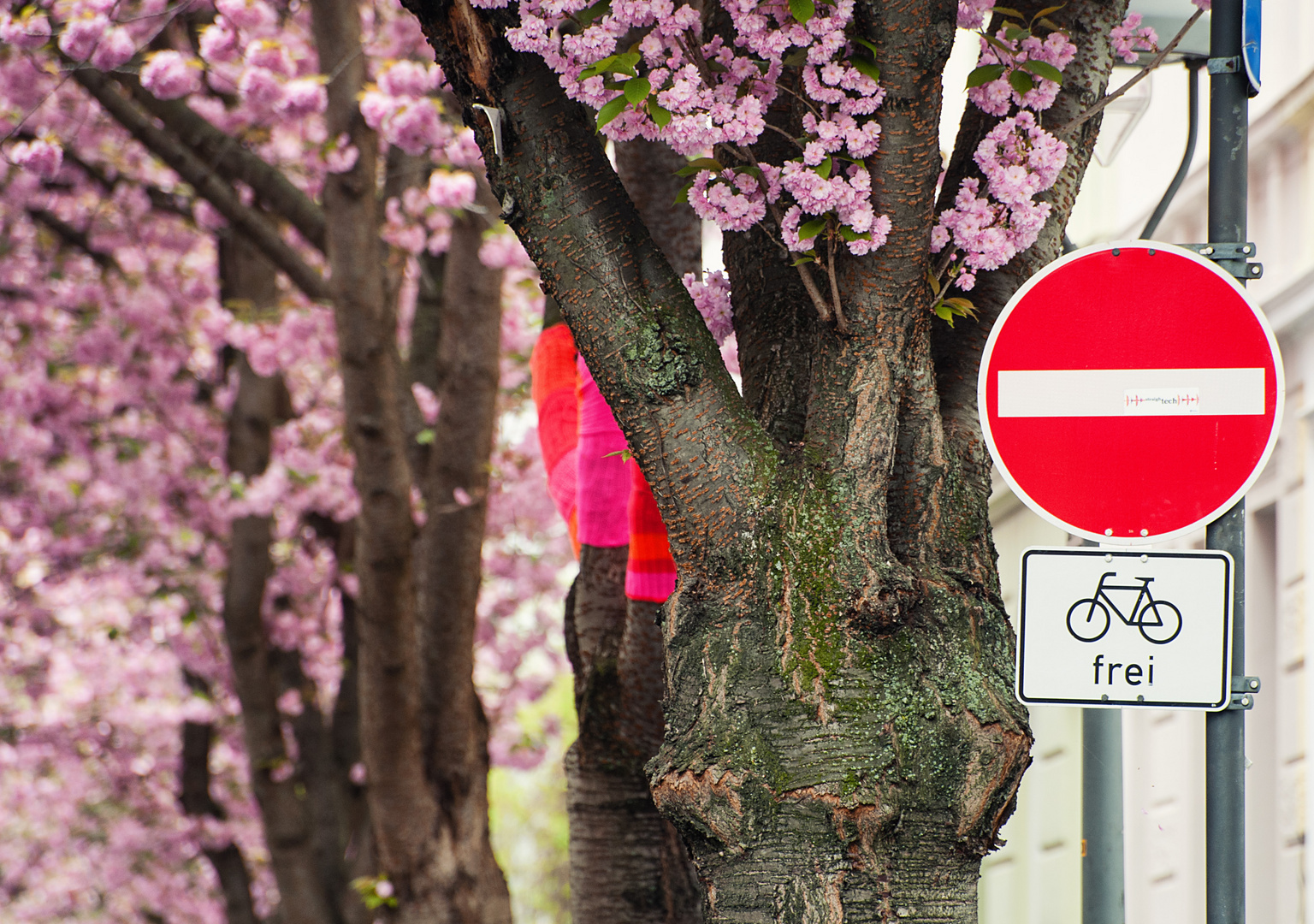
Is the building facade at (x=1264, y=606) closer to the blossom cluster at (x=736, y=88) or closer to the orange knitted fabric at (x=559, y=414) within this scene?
the orange knitted fabric at (x=559, y=414)

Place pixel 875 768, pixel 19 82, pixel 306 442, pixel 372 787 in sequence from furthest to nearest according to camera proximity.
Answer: pixel 306 442 < pixel 19 82 < pixel 372 787 < pixel 875 768

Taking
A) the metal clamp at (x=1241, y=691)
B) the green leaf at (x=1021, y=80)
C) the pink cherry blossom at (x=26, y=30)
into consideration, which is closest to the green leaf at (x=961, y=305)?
the green leaf at (x=1021, y=80)

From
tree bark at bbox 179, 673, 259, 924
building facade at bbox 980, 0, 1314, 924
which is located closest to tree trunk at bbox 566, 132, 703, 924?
building facade at bbox 980, 0, 1314, 924

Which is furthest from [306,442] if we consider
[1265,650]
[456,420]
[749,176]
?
[749,176]

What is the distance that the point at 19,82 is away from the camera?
863 centimetres

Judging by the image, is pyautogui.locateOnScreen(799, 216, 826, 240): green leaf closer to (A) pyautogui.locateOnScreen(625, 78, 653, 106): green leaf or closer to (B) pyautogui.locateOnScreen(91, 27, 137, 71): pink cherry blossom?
(A) pyautogui.locateOnScreen(625, 78, 653, 106): green leaf

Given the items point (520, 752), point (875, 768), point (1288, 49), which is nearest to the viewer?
point (875, 768)

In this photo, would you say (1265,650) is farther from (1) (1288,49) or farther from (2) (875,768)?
(2) (875,768)

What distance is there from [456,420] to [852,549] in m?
4.15

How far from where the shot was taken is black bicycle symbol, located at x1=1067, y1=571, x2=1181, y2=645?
9.91 ft

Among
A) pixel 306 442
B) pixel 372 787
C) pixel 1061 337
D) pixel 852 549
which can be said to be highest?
pixel 306 442

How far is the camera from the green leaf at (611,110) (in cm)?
304

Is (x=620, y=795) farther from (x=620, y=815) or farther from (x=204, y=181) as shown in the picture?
(x=204, y=181)

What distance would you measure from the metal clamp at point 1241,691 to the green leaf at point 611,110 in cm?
176
